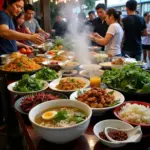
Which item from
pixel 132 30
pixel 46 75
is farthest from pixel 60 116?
pixel 132 30


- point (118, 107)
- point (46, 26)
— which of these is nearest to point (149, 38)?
point (46, 26)

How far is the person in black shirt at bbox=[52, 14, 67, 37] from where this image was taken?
25.7 ft

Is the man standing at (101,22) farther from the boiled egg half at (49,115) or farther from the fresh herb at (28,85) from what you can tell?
the boiled egg half at (49,115)

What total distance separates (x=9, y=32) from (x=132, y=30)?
2.80 m

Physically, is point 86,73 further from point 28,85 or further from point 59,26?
point 59,26

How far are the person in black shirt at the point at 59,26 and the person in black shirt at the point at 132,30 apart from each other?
3.72 m

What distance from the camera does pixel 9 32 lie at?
2881 millimetres

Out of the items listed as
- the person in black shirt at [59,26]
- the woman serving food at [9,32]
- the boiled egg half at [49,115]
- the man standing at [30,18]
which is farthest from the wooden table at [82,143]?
the person in black shirt at [59,26]

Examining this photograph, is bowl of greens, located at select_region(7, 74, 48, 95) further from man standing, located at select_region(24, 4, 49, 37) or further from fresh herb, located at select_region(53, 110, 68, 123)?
man standing, located at select_region(24, 4, 49, 37)

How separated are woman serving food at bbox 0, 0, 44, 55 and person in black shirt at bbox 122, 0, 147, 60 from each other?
2.37m

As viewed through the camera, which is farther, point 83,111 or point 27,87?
point 27,87

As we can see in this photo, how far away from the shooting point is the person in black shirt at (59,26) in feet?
25.7

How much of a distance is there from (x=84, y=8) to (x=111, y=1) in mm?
1483

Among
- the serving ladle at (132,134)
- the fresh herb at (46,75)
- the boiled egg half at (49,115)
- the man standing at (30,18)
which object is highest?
the man standing at (30,18)
